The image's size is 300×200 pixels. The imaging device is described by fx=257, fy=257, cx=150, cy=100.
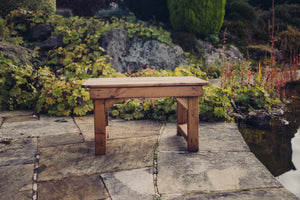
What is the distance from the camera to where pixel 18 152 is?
231 cm

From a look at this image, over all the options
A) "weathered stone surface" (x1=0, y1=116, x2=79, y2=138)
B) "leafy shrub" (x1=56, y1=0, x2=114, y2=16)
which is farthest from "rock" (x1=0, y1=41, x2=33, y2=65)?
"leafy shrub" (x1=56, y1=0, x2=114, y2=16)

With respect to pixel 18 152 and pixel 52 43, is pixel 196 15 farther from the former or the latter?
pixel 18 152

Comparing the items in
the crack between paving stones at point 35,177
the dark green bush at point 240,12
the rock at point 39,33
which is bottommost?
the crack between paving stones at point 35,177

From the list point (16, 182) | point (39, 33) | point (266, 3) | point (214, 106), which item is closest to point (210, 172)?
point (16, 182)

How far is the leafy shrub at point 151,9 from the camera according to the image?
8.40 m

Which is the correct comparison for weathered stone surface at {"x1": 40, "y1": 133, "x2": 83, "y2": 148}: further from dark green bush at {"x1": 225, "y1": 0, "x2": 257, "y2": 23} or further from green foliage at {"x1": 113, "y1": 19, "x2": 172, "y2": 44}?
dark green bush at {"x1": 225, "y1": 0, "x2": 257, "y2": 23}

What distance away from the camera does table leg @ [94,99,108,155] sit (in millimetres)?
2203

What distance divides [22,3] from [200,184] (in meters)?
6.55

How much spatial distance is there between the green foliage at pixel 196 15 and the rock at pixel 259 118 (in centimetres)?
452

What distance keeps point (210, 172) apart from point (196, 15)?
6.22 meters

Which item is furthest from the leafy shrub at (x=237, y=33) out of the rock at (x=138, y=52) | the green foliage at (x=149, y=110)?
the green foliage at (x=149, y=110)

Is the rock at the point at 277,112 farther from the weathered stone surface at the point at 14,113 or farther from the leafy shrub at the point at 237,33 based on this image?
the leafy shrub at the point at 237,33

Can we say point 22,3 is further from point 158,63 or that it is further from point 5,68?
point 158,63

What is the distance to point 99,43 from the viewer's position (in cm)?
602
